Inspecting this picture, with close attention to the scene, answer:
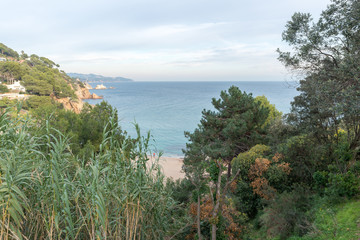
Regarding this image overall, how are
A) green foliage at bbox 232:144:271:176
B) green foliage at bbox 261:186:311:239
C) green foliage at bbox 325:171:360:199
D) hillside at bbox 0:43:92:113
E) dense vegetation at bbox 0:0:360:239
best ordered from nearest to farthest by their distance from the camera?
dense vegetation at bbox 0:0:360:239 < green foliage at bbox 261:186:311:239 < green foliage at bbox 325:171:360:199 < green foliage at bbox 232:144:271:176 < hillside at bbox 0:43:92:113

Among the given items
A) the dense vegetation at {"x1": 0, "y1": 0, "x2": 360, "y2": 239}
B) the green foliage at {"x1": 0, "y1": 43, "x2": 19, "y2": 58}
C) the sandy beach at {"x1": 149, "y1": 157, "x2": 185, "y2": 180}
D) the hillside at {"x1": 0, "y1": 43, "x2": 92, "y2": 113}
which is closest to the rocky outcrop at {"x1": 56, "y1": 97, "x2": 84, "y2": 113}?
the hillside at {"x1": 0, "y1": 43, "x2": 92, "y2": 113}

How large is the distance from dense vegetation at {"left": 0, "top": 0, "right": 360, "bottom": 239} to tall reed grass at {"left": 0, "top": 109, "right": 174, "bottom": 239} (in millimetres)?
14

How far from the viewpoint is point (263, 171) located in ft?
30.6

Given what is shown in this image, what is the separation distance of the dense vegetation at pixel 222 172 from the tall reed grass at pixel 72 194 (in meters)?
0.01

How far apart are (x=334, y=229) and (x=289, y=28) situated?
5.74 metres

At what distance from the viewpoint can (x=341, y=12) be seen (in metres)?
5.85

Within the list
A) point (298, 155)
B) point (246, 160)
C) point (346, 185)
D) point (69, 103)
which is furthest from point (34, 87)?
point (346, 185)

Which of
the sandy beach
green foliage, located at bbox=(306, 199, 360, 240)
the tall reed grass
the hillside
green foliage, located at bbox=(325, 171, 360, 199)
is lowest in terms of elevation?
the sandy beach

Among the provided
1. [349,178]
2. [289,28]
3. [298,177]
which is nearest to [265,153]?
[298,177]

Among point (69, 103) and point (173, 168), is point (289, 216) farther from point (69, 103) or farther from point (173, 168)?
point (69, 103)

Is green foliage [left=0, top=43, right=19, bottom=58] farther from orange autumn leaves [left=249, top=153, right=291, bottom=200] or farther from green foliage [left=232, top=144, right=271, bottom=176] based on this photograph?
orange autumn leaves [left=249, top=153, right=291, bottom=200]

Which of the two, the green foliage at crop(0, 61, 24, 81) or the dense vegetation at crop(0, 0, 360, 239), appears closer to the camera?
the dense vegetation at crop(0, 0, 360, 239)

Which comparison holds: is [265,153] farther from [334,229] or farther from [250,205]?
[334,229]

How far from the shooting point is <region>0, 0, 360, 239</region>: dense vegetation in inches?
92.3
